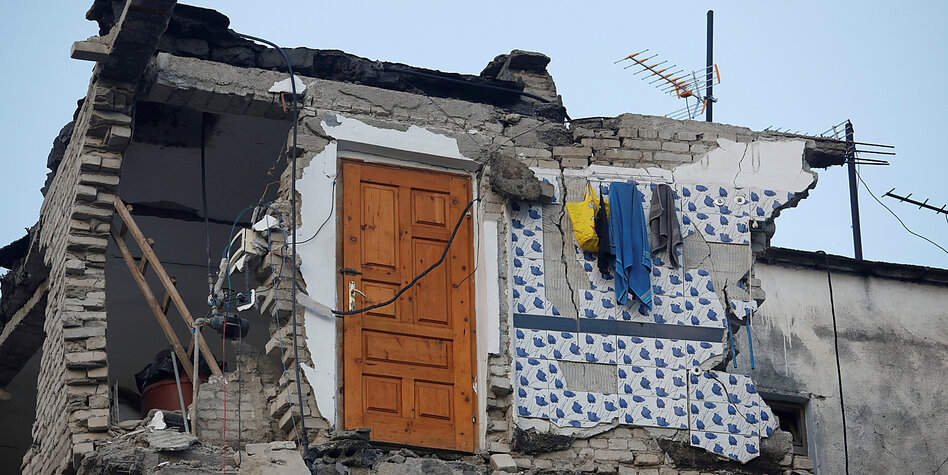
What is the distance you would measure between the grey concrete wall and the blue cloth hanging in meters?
3.98

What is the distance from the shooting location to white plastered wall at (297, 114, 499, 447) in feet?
39.3

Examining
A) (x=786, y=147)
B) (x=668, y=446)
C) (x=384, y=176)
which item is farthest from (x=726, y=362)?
(x=384, y=176)

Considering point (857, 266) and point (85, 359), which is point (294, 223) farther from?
point (857, 266)

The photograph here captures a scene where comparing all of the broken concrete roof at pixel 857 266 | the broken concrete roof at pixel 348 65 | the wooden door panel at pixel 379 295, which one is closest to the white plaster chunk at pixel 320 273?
the wooden door panel at pixel 379 295

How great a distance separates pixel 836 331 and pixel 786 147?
4.03 metres

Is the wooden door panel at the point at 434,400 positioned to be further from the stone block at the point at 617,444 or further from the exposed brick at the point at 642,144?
the exposed brick at the point at 642,144

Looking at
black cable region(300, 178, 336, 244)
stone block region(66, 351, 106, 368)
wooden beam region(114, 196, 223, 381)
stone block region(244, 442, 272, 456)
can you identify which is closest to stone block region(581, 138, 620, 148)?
black cable region(300, 178, 336, 244)

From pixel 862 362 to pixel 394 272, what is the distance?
692 centimetres

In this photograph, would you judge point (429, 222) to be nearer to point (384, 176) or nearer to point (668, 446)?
point (384, 176)

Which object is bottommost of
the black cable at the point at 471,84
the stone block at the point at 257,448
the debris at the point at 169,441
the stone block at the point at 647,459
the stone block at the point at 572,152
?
the stone block at the point at 647,459

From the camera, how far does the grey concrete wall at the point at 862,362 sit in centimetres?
1678

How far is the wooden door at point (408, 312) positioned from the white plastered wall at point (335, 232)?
9 cm

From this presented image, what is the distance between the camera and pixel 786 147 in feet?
45.3

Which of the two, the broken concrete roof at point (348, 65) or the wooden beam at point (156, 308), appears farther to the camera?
the broken concrete roof at point (348, 65)
